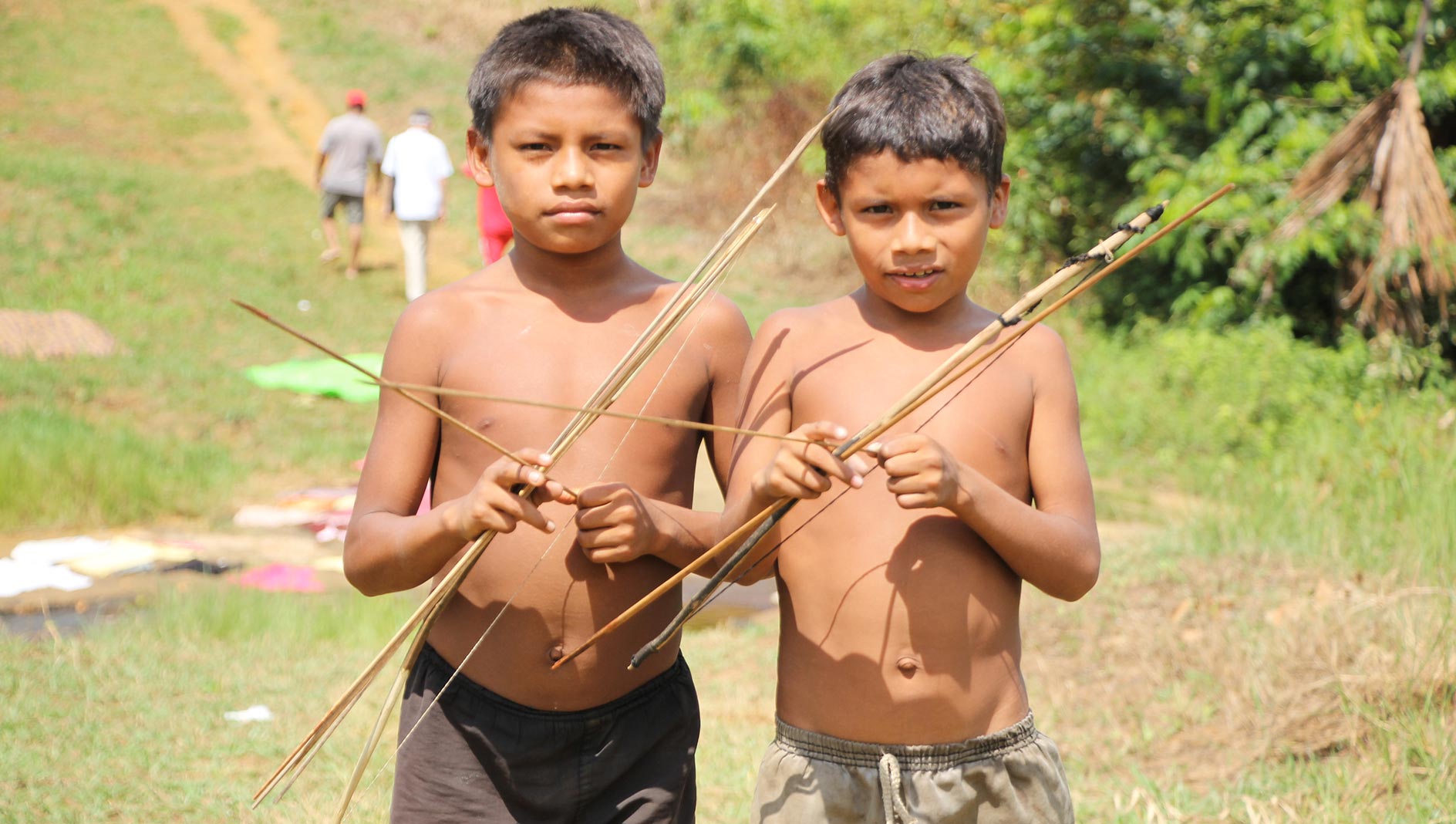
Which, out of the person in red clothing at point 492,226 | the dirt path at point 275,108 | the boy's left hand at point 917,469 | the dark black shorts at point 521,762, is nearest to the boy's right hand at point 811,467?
the boy's left hand at point 917,469

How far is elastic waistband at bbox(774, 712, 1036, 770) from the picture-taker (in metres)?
1.99

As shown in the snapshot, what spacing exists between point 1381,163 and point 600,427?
6.32m

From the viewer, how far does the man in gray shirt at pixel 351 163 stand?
12.8 meters

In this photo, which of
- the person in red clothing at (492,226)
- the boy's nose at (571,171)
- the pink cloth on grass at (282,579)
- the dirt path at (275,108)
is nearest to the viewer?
the boy's nose at (571,171)

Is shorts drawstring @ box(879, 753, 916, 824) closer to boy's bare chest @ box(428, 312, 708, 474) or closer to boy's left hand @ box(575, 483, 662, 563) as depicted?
boy's left hand @ box(575, 483, 662, 563)

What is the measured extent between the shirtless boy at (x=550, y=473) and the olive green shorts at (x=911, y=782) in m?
0.24

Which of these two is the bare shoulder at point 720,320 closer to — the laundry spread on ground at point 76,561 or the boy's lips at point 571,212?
the boy's lips at point 571,212

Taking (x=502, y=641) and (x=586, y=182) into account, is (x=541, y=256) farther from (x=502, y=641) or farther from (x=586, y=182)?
(x=502, y=641)

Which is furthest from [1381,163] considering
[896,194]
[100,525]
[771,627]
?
[100,525]

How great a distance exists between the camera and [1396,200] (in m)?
6.95

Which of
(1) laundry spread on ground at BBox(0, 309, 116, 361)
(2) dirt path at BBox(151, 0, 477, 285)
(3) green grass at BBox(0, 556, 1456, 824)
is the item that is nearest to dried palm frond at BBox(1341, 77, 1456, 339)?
(3) green grass at BBox(0, 556, 1456, 824)

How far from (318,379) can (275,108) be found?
13.4 meters

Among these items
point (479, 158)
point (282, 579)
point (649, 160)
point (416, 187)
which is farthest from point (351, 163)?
point (649, 160)

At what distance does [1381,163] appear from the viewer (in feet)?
23.4
